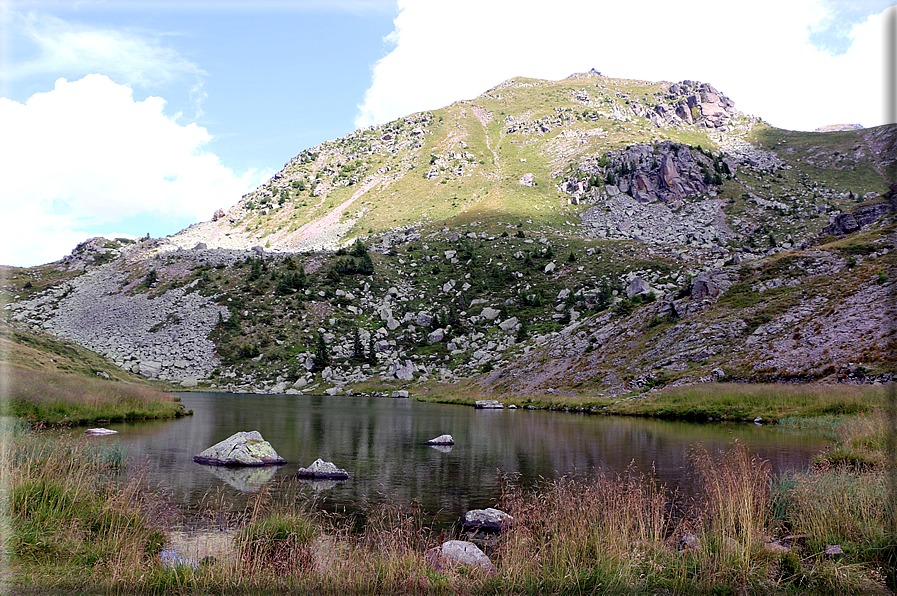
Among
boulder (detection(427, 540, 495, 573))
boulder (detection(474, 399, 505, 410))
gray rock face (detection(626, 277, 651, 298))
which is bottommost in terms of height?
boulder (detection(474, 399, 505, 410))

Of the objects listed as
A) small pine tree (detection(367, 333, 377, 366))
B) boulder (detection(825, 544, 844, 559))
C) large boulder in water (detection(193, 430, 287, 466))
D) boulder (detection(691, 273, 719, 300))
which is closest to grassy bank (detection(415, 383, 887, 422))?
boulder (detection(691, 273, 719, 300))

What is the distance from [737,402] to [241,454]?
39.5 metres

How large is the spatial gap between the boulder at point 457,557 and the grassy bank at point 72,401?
79.5 ft

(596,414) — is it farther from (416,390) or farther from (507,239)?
(507,239)

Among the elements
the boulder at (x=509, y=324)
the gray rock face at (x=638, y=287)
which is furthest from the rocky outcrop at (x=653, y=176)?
the boulder at (x=509, y=324)

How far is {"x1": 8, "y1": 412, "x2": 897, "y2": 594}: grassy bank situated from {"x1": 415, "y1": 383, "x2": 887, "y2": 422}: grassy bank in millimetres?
25283

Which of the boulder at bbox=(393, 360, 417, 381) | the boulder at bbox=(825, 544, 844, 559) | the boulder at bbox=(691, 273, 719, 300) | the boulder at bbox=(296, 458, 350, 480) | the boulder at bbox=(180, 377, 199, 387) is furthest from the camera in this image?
the boulder at bbox=(393, 360, 417, 381)

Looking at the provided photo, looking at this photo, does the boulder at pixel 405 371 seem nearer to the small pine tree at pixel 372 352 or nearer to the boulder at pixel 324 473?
the small pine tree at pixel 372 352

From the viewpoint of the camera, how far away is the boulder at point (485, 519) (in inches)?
571

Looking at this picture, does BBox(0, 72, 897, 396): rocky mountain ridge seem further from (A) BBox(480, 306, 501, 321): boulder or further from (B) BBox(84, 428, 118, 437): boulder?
(B) BBox(84, 428, 118, 437): boulder

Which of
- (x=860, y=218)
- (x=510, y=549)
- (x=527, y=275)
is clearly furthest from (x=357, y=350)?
(x=510, y=549)

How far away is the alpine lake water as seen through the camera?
728 inches

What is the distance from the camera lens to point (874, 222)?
63.7 meters

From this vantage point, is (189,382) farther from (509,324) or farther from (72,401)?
(509,324)
